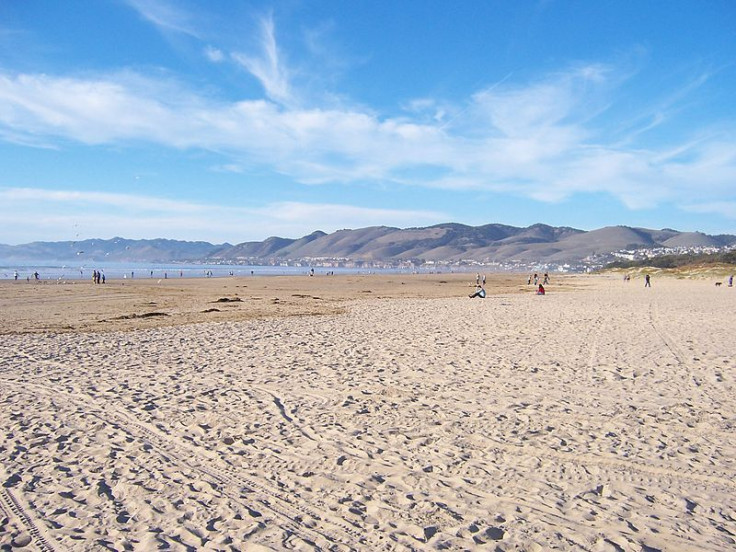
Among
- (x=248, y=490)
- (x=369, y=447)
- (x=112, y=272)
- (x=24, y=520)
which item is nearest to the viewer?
(x=24, y=520)

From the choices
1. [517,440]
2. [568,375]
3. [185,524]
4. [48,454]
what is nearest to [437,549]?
[185,524]

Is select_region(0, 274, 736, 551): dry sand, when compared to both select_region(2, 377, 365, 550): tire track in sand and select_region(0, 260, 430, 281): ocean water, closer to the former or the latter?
select_region(2, 377, 365, 550): tire track in sand

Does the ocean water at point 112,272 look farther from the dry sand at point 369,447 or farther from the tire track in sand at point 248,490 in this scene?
the tire track in sand at point 248,490

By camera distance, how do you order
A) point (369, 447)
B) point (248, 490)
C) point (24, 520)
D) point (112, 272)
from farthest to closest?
point (112, 272) < point (369, 447) < point (248, 490) < point (24, 520)

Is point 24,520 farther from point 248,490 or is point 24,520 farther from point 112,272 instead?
point 112,272

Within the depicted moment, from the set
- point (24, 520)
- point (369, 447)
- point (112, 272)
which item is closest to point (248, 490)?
→ point (369, 447)

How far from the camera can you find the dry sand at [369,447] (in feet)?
13.1

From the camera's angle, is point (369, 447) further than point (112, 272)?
No

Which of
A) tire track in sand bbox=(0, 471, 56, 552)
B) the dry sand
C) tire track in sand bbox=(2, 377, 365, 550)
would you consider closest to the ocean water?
the dry sand

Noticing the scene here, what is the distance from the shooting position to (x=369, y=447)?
18.6 ft

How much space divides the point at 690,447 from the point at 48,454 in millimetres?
6622

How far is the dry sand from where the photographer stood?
3.99 metres

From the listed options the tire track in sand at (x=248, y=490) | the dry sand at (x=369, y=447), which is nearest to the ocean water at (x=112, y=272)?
the dry sand at (x=369, y=447)

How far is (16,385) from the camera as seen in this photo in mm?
8336
